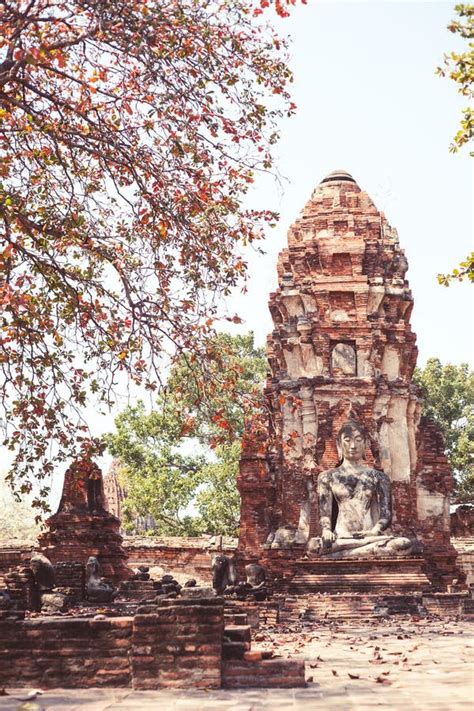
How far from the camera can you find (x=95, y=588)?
663 inches

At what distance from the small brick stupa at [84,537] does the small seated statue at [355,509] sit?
14.7 feet

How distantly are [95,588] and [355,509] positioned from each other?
5.49 metres

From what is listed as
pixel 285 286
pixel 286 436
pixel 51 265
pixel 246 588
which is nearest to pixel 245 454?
pixel 286 436

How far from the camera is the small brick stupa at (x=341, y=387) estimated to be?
2069cm

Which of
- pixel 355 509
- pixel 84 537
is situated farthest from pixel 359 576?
pixel 84 537

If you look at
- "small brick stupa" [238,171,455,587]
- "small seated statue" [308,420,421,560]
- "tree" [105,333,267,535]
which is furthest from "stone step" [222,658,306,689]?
"tree" [105,333,267,535]

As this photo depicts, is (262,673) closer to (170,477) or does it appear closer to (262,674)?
(262,674)

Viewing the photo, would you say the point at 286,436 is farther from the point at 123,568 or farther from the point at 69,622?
the point at 69,622

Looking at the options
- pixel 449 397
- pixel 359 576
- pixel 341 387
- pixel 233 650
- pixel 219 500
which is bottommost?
pixel 233 650

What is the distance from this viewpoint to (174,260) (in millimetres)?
10930

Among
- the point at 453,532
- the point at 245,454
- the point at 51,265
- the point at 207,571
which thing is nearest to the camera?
the point at 51,265

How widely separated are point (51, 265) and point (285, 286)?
11.9m

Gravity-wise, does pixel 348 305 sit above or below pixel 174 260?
above

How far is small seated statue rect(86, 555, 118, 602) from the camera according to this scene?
16641 mm
